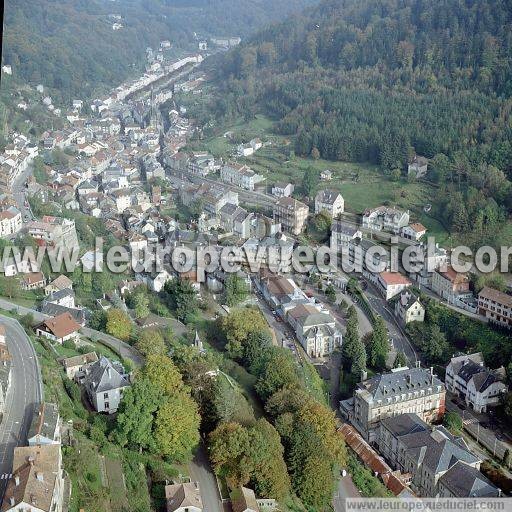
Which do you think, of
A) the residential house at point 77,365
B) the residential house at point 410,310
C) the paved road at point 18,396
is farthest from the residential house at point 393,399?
the paved road at point 18,396

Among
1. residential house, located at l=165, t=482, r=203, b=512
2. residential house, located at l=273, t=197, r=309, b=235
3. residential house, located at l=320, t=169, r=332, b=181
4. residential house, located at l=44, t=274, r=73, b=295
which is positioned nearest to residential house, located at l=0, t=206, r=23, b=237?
residential house, located at l=44, t=274, r=73, b=295

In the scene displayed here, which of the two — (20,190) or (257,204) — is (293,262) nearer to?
(257,204)

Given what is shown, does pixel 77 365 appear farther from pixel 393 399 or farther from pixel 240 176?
pixel 240 176

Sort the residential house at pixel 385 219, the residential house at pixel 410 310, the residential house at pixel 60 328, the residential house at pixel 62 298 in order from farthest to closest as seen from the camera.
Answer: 1. the residential house at pixel 385 219
2. the residential house at pixel 410 310
3. the residential house at pixel 62 298
4. the residential house at pixel 60 328

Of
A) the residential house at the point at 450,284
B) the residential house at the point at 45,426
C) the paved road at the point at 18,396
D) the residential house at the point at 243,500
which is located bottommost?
the residential house at the point at 450,284

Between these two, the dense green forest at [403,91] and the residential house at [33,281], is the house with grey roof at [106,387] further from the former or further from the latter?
the dense green forest at [403,91]

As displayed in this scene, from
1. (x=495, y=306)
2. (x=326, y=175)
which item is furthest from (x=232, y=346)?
(x=326, y=175)

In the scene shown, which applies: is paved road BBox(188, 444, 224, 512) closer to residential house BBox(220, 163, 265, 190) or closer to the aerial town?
the aerial town

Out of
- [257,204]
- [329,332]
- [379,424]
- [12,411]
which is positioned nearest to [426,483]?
[379,424]
